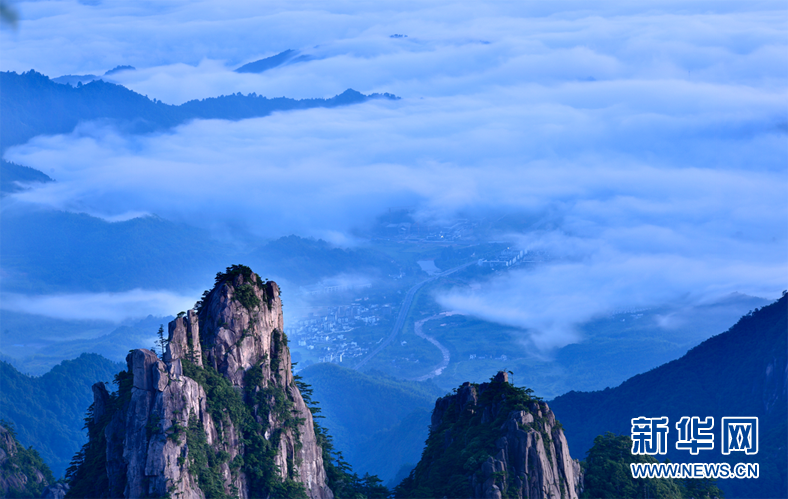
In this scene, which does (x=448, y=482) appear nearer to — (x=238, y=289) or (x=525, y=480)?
(x=525, y=480)

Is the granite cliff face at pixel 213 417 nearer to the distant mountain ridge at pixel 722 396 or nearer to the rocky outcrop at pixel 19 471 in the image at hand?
the rocky outcrop at pixel 19 471

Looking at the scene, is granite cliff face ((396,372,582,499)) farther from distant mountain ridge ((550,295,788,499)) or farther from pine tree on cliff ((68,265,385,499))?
distant mountain ridge ((550,295,788,499))

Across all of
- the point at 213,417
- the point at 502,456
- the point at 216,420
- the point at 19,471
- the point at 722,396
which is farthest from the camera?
the point at 722,396

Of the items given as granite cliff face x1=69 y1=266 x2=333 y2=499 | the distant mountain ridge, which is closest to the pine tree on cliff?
granite cliff face x1=69 y1=266 x2=333 y2=499

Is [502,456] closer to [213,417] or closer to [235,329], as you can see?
[213,417]

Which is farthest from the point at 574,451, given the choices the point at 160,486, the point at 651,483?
the point at 160,486

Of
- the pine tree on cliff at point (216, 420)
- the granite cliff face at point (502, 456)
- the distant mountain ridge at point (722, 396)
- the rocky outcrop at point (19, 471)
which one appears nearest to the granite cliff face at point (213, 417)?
the pine tree on cliff at point (216, 420)

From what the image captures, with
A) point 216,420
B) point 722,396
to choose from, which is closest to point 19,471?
point 216,420

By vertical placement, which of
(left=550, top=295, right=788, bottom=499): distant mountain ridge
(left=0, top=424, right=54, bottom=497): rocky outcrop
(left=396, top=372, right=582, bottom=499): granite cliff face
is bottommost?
(left=396, top=372, right=582, bottom=499): granite cliff face
